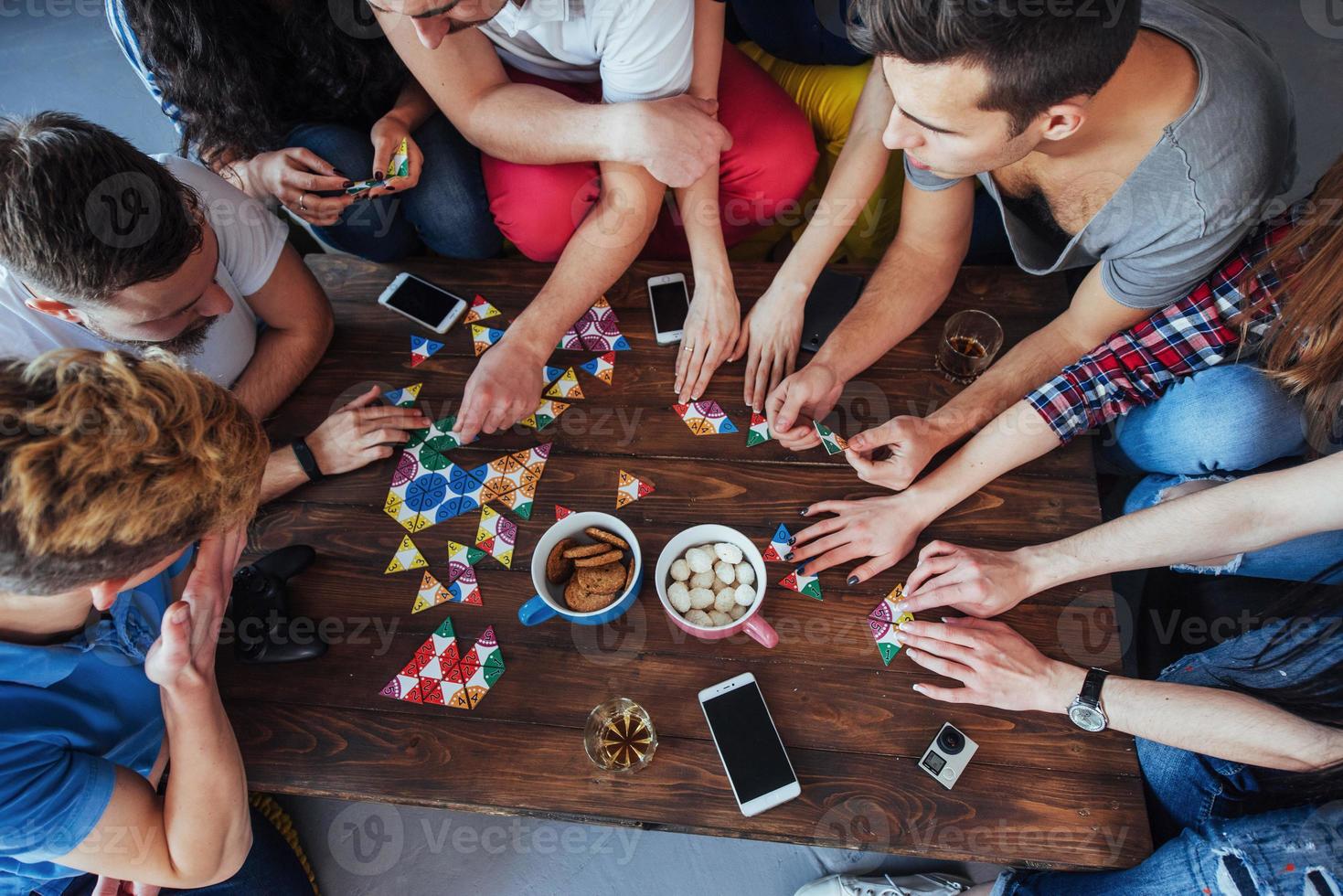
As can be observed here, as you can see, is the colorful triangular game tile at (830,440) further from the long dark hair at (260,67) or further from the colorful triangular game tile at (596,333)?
the long dark hair at (260,67)

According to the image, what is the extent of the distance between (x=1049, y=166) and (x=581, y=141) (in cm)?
113

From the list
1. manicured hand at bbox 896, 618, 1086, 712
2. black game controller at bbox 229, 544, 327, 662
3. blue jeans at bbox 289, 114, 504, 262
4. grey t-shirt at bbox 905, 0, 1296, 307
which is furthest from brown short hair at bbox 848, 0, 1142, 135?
black game controller at bbox 229, 544, 327, 662

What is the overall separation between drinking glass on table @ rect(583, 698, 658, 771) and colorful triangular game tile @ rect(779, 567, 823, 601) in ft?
1.25

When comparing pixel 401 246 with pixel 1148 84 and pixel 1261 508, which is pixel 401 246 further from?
pixel 1261 508

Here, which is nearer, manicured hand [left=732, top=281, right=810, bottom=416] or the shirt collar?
manicured hand [left=732, top=281, right=810, bottom=416]

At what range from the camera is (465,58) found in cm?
194

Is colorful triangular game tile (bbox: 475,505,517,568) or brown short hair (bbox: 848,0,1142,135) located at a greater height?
brown short hair (bbox: 848,0,1142,135)

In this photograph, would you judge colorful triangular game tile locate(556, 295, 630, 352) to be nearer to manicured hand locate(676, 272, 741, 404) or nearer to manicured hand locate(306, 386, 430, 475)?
manicured hand locate(676, 272, 741, 404)

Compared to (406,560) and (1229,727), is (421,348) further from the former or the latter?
(1229,727)

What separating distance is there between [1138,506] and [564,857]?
1835 mm

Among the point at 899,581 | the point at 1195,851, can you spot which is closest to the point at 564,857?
the point at 899,581

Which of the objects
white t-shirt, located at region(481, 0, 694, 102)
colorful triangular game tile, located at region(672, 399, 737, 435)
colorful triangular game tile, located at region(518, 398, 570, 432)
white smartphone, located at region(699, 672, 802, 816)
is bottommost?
white smartphone, located at region(699, 672, 802, 816)

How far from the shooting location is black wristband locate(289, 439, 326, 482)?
1.69 m

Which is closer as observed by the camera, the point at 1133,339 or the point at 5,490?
the point at 5,490
